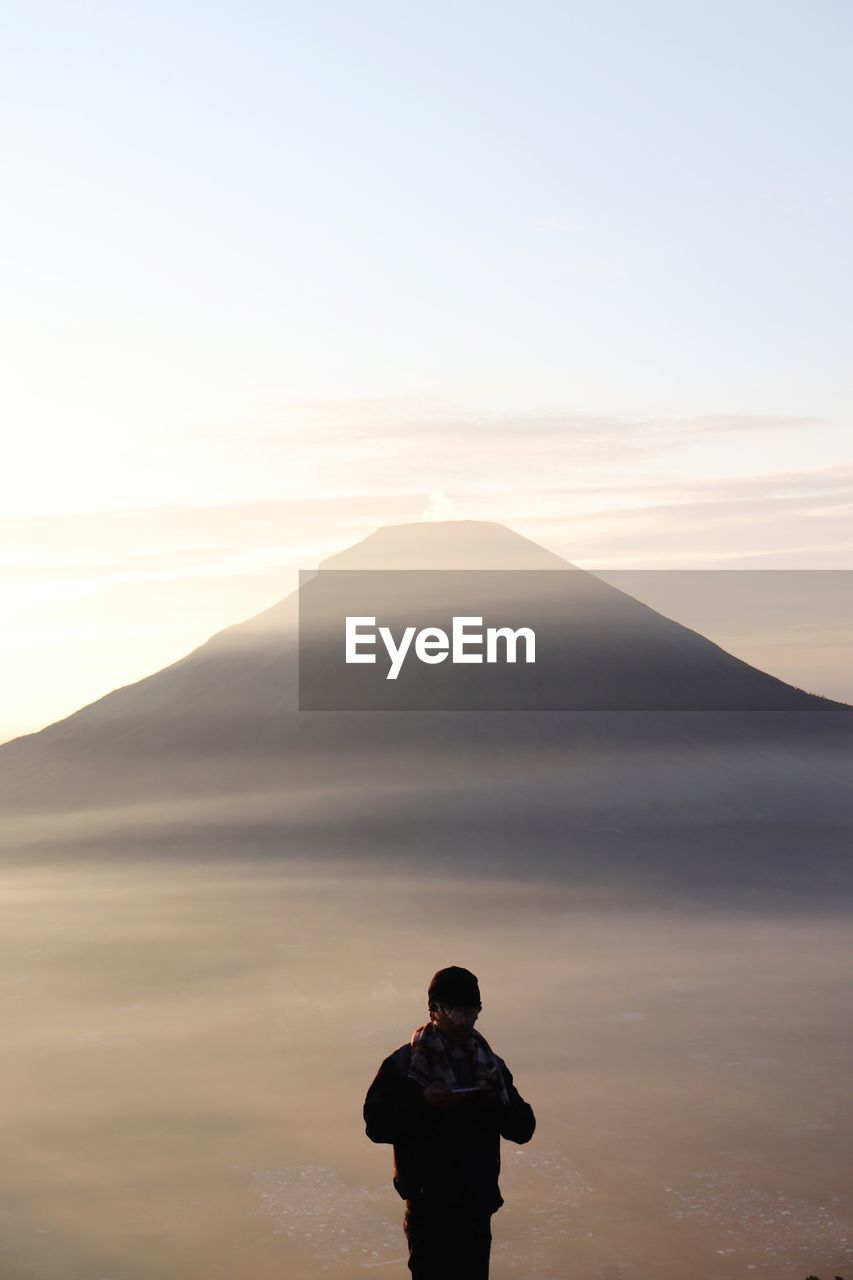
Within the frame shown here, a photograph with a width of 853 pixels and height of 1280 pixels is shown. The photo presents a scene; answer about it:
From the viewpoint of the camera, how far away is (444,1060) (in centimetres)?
788

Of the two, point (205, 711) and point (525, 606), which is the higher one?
point (525, 606)

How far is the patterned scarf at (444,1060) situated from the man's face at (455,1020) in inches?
1.8

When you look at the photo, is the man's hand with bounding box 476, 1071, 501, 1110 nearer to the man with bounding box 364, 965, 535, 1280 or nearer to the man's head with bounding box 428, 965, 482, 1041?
the man with bounding box 364, 965, 535, 1280

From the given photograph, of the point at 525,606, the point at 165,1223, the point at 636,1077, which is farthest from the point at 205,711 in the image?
the point at 165,1223

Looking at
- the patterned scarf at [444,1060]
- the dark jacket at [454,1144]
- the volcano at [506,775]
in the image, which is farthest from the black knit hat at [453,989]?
the volcano at [506,775]

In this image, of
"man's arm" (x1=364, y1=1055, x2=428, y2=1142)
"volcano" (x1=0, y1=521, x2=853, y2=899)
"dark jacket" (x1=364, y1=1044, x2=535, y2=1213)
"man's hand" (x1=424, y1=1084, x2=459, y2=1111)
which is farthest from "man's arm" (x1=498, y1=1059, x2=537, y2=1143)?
"volcano" (x1=0, y1=521, x2=853, y2=899)

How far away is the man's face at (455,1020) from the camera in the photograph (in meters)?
7.75

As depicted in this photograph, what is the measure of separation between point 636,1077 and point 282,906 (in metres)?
55.8

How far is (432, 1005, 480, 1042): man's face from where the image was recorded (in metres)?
7.75

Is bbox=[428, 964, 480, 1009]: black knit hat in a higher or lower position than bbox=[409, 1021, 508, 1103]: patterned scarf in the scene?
higher

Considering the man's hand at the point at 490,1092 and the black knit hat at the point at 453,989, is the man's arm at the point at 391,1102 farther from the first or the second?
the black knit hat at the point at 453,989

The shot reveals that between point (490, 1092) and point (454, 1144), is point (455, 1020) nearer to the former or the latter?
point (490, 1092)

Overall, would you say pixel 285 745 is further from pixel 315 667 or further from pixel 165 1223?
pixel 165 1223

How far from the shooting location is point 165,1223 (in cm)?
2417
